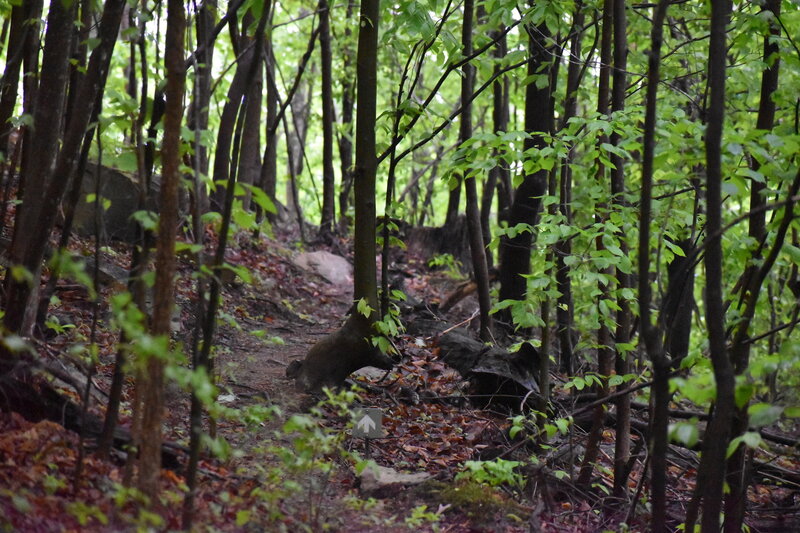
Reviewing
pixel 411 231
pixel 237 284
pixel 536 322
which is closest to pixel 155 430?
pixel 536 322

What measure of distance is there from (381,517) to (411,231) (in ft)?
35.2

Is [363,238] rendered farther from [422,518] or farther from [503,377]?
[422,518]

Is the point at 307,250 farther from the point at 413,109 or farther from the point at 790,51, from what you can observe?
the point at 790,51

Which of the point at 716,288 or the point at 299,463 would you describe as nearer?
the point at 716,288

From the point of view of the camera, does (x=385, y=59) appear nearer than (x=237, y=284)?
No

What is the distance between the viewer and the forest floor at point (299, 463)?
309cm

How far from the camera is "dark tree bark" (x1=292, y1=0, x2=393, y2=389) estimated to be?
5793mm

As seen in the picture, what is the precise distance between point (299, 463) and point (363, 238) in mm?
2782

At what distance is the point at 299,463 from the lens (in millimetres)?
3326

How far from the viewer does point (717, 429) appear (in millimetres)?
3223

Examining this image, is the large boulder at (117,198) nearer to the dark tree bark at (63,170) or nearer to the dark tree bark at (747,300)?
the dark tree bark at (63,170)

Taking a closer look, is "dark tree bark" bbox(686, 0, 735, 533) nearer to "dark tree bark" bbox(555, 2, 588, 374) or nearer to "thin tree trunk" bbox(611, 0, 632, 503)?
"thin tree trunk" bbox(611, 0, 632, 503)

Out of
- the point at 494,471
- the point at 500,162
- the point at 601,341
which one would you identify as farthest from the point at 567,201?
the point at 500,162

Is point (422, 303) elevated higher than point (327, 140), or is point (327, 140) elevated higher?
point (327, 140)
